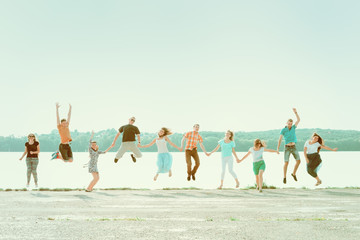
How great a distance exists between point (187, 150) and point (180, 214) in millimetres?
6584

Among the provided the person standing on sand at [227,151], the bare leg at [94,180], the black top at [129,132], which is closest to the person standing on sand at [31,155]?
the bare leg at [94,180]

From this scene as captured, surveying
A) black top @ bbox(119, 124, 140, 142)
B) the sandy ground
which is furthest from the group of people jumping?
the sandy ground

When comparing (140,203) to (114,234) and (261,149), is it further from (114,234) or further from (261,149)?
(261,149)

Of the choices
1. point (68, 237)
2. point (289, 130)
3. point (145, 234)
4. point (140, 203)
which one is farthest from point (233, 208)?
point (289, 130)

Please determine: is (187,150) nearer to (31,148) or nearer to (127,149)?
(127,149)

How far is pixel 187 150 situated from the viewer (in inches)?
693

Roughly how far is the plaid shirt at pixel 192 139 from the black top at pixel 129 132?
6.93 ft

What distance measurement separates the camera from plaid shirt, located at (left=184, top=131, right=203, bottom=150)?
17.4 metres

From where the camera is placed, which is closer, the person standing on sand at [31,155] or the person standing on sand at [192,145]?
the person standing on sand at [31,155]

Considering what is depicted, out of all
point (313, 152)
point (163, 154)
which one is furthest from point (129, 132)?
point (313, 152)

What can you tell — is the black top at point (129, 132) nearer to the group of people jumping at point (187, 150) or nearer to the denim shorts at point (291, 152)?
the group of people jumping at point (187, 150)

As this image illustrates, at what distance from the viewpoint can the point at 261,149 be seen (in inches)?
645

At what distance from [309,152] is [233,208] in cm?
704

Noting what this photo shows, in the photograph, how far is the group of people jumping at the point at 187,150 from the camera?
1631 centimetres
